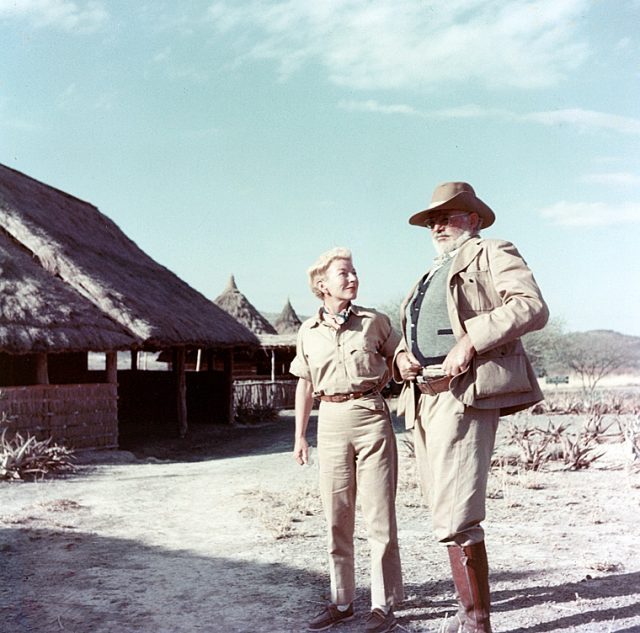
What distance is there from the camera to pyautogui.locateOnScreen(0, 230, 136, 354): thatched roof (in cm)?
1020

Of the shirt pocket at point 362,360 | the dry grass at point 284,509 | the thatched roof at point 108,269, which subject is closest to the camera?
the shirt pocket at point 362,360

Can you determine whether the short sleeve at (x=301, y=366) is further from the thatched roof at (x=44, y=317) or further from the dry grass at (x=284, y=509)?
the thatched roof at (x=44, y=317)

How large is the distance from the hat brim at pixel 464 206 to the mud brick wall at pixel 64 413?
8.00 meters

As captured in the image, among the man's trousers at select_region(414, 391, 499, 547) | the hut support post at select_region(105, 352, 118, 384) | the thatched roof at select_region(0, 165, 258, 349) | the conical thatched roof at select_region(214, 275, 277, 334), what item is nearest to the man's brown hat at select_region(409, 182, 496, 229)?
the man's trousers at select_region(414, 391, 499, 547)

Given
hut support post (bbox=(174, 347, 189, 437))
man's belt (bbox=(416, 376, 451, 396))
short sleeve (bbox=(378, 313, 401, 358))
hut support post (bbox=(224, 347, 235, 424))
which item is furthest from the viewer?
hut support post (bbox=(224, 347, 235, 424))

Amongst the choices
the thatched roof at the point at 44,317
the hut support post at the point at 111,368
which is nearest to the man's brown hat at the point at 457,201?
the thatched roof at the point at 44,317

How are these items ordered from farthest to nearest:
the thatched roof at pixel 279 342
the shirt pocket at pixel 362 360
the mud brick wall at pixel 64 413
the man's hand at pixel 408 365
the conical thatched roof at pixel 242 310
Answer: the conical thatched roof at pixel 242 310
the thatched roof at pixel 279 342
the mud brick wall at pixel 64 413
the shirt pocket at pixel 362 360
the man's hand at pixel 408 365

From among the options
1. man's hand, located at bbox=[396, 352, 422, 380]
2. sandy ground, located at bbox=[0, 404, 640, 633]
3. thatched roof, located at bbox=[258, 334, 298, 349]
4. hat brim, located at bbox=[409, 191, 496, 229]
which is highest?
hat brim, located at bbox=[409, 191, 496, 229]

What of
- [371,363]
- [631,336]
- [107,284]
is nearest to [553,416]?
[107,284]

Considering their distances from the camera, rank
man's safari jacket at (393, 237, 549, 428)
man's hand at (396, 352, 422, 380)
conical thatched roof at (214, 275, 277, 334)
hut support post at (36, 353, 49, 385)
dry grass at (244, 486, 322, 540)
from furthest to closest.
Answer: conical thatched roof at (214, 275, 277, 334), hut support post at (36, 353, 49, 385), dry grass at (244, 486, 322, 540), man's hand at (396, 352, 422, 380), man's safari jacket at (393, 237, 549, 428)

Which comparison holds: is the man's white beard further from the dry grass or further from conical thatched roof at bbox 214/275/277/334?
conical thatched roof at bbox 214/275/277/334

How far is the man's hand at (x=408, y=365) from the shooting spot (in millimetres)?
3283

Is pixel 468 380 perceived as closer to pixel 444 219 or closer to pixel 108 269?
pixel 444 219

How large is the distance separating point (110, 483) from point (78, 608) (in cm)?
451
